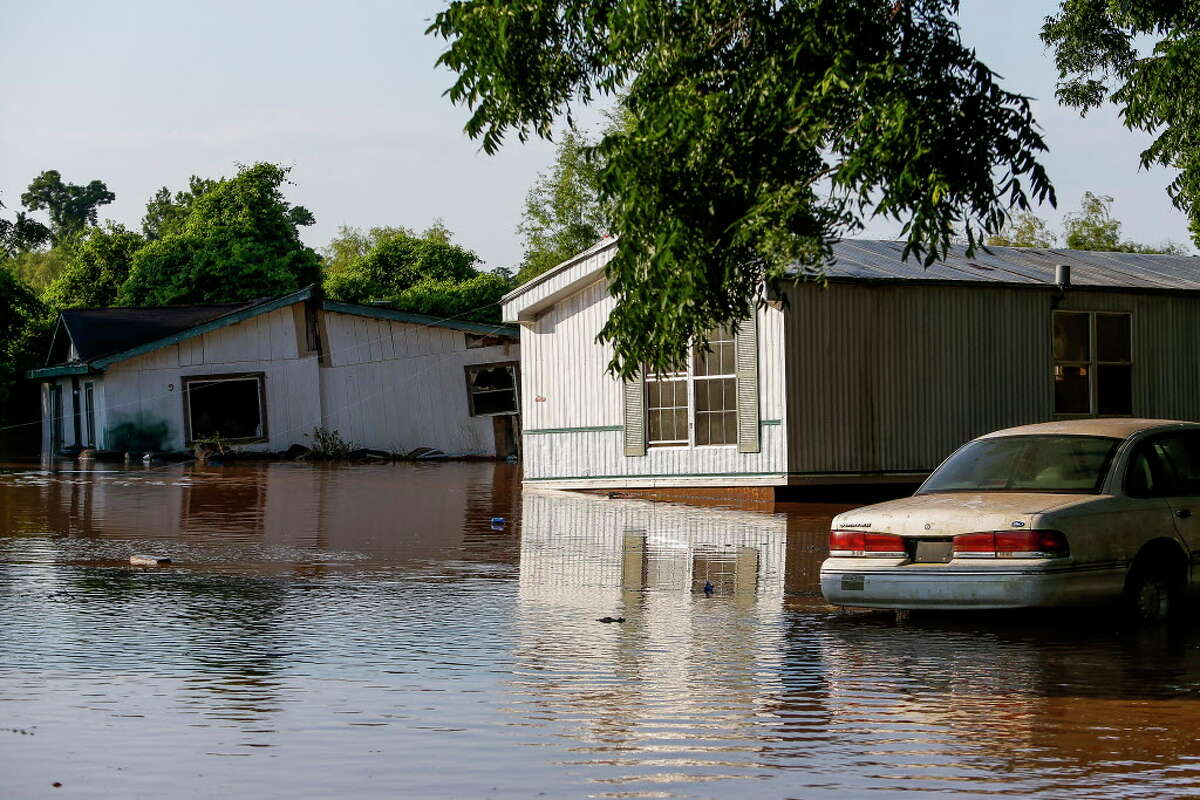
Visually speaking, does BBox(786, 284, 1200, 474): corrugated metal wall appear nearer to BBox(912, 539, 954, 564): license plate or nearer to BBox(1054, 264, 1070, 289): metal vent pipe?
BBox(1054, 264, 1070, 289): metal vent pipe

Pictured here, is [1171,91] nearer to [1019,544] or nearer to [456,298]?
[1019,544]

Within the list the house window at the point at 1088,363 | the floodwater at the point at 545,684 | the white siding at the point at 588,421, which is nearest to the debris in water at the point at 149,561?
the floodwater at the point at 545,684

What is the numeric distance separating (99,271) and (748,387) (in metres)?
45.7

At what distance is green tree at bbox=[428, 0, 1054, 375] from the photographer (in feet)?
39.0

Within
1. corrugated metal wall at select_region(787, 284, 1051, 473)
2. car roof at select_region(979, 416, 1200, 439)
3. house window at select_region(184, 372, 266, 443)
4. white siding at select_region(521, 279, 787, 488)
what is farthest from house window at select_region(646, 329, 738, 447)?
house window at select_region(184, 372, 266, 443)

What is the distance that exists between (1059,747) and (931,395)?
1716 cm

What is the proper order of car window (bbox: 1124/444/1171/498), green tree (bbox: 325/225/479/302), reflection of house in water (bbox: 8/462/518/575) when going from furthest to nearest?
green tree (bbox: 325/225/479/302) < reflection of house in water (bbox: 8/462/518/575) < car window (bbox: 1124/444/1171/498)

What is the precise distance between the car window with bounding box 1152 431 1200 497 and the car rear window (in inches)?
15.9

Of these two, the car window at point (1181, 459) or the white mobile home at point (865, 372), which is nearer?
the car window at point (1181, 459)

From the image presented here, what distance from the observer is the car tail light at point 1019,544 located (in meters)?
9.75

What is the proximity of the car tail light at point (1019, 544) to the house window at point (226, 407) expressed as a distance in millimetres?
31877

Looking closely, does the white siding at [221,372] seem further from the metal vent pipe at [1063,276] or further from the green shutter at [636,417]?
the metal vent pipe at [1063,276]

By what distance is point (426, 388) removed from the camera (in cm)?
4128

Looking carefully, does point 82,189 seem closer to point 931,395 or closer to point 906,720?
point 931,395
